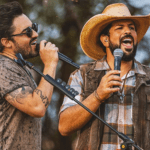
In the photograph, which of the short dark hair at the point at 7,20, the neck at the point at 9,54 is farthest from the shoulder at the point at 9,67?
the short dark hair at the point at 7,20

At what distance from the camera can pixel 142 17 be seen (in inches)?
126

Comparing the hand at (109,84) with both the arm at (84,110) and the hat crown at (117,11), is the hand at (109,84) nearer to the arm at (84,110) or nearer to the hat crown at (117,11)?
the arm at (84,110)

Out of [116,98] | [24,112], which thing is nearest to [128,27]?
[116,98]

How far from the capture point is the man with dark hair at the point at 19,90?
99.2 inches

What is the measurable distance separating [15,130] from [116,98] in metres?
0.98

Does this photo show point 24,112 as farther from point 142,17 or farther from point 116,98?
point 142,17

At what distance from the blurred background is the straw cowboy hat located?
4.42 metres

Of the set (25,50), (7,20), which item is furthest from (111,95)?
(7,20)

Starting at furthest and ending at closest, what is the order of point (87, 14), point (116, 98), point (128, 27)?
point (87, 14), point (128, 27), point (116, 98)

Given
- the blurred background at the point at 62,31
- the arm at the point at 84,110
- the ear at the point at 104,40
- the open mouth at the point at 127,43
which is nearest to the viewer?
the arm at the point at 84,110

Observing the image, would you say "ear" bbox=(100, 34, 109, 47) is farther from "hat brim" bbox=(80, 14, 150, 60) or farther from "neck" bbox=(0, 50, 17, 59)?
"neck" bbox=(0, 50, 17, 59)

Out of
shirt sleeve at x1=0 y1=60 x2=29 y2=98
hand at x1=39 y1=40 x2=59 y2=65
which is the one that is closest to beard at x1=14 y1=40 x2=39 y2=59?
hand at x1=39 y1=40 x2=59 y2=65

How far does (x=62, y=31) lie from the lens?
841 centimetres

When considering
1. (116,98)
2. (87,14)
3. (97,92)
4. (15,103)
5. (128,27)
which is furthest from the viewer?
(87,14)
